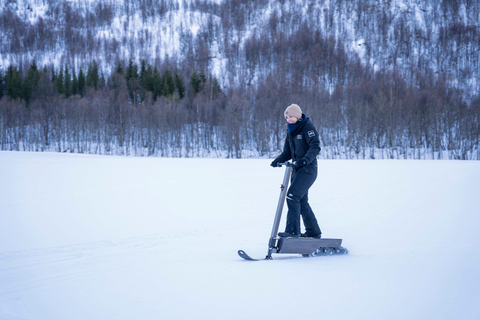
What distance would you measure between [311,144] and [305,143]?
13 centimetres

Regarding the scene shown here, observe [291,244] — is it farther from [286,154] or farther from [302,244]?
[286,154]

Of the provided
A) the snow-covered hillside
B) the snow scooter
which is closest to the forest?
the snow-covered hillside

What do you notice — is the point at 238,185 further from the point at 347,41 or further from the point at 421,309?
the point at 347,41

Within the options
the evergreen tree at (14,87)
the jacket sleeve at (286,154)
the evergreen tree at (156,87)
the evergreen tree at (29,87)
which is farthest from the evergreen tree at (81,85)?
the jacket sleeve at (286,154)

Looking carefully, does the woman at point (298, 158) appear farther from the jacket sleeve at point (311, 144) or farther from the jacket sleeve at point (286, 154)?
the jacket sleeve at point (286, 154)

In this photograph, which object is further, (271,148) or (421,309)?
(271,148)

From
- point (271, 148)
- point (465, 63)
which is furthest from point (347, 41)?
point (271, 148)

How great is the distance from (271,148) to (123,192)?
4028 cm

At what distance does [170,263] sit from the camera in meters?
4.74

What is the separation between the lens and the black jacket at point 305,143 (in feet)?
15.8

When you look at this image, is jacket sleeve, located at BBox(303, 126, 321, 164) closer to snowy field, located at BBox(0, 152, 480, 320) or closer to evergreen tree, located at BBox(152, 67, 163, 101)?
snowy field, located at BBox(0, 152, 480, 320)

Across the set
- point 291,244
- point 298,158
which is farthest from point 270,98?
point 291,244

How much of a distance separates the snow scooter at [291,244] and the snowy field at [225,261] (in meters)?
0.17

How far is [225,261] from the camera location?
476cm
